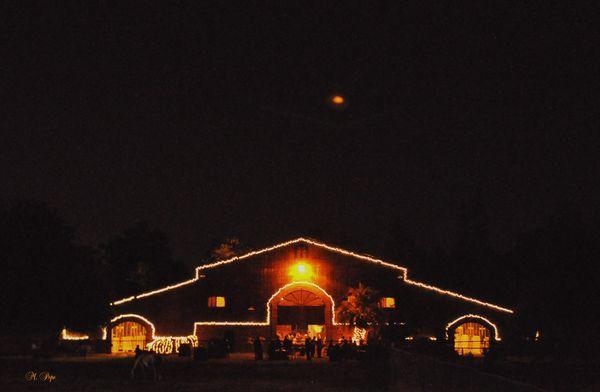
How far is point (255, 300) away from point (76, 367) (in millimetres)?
15259

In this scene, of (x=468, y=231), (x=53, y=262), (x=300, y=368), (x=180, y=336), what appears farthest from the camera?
(x=468, y=231)

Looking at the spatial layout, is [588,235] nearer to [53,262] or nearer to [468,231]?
[53,262]

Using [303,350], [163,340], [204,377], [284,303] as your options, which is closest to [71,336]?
[163,340]

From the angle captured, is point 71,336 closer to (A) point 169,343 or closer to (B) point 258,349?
(A) point 169,343

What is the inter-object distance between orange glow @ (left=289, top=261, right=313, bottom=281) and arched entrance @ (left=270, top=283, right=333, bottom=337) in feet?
1.29

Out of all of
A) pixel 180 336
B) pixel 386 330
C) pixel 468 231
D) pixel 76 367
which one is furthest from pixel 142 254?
pixel 76 367

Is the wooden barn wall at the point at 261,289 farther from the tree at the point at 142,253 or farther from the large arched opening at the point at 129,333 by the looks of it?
the tree at the point at 142,253

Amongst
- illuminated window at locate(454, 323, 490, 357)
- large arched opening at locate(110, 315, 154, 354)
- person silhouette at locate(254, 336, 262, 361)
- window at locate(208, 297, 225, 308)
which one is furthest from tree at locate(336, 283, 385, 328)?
large arched opening at locate(110, 315, 154, 354)

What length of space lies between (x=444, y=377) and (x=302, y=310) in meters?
30.8

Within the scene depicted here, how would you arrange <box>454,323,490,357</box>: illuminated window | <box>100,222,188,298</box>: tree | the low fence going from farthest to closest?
<box>100,222,188,298</box>: tree, <box>454,323,490,357</box>: illuminated window, the low fence

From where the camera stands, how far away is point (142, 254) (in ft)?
300

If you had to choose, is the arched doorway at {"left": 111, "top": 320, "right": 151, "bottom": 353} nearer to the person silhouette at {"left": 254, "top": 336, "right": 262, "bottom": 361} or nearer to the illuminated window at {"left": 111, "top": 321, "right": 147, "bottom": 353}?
the illuminated window at {"left": 111, "top": 321, "right": 147, "bottom": 353}

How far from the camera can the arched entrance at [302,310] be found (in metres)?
44.2

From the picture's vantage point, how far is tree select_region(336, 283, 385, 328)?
139 feet
